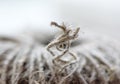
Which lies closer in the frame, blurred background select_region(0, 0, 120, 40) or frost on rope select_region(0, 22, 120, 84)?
frost on rope select_region(0, 22, 120, 84)

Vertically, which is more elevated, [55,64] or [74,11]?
[55,64]

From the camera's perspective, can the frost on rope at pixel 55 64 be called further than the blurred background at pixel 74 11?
No

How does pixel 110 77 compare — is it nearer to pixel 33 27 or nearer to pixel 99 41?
pixel 99 41

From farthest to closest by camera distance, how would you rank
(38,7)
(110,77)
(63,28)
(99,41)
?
(38,7) → (99,41) → (110,77) → (63,28)

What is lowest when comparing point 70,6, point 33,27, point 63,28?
point 70,6

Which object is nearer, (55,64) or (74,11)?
(55,64)

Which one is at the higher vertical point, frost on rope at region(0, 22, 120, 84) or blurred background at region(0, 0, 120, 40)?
frost on rope at region(0, 22, 120, 84)

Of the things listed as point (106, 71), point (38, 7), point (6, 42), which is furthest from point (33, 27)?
point (38, 7)

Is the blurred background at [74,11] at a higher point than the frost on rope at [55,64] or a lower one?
lower
